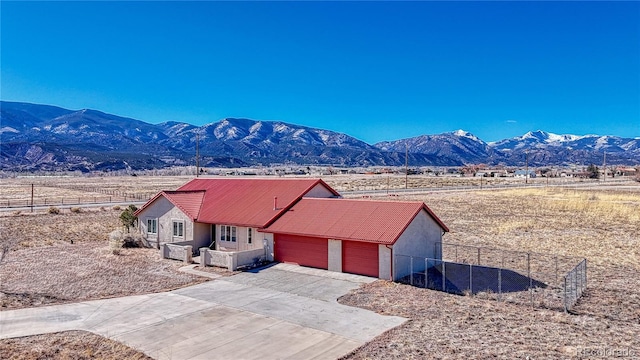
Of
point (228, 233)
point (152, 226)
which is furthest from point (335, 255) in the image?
point (152, 226)

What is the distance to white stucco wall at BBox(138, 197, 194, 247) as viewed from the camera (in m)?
32.3

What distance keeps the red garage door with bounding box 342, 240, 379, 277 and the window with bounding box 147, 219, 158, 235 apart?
15.2 metres

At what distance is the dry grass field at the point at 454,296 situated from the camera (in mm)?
14805

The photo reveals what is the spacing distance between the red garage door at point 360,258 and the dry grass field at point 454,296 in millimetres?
1592

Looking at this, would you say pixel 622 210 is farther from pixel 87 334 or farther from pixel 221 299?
pixel 87 334

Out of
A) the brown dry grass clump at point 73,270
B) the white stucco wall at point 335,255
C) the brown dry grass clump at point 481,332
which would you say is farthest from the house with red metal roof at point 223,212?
the brown dry grass clump at point 481,332

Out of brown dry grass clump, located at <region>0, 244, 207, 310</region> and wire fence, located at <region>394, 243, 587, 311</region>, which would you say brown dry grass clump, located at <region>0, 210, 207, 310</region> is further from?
wire fence, located at <region>394, 243, 587, 311</region>

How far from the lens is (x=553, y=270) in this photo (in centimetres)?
2580

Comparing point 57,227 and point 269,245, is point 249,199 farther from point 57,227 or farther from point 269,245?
point 57,227

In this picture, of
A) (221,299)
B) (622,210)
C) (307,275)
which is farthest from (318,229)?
(622,210)

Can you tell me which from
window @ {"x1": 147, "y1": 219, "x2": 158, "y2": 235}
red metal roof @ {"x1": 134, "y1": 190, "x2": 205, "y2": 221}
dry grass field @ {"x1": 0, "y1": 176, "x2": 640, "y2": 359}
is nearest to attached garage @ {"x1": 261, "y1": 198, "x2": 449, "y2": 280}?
dry grass field @ {"x1": 0, "y1": 176, "x2": 640, "y2": 359}

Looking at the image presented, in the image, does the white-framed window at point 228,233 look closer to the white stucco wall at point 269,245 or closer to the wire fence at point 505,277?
the white stucco wall at point 269,245

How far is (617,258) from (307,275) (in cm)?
1907

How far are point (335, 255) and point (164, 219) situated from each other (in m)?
14.0
